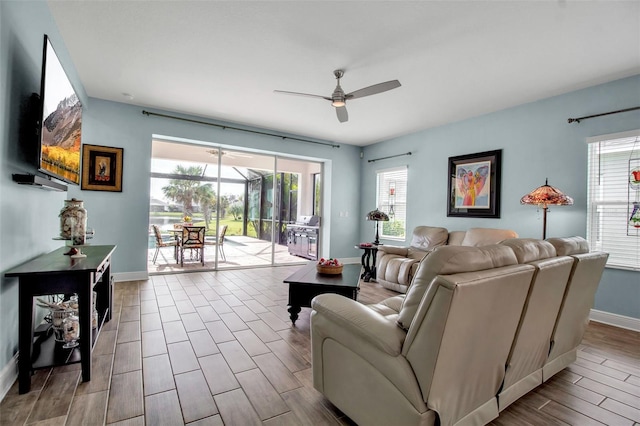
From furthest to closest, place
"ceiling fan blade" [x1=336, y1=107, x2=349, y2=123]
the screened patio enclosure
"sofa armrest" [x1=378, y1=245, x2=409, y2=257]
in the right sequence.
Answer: the screened patio enclosure
"sofa armrest" [x1=378, y1=245, x2=409, y2=257]
"ceiling fan blade" [x1=336, y1=107, x2=349, y2=123]

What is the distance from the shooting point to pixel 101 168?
439cm

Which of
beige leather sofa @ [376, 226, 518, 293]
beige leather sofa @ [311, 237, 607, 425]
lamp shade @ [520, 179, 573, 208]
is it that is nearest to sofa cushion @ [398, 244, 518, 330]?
beige leather sofa @ [311, 237, 607, 425]

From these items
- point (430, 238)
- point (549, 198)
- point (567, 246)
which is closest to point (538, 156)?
point (549, 198)

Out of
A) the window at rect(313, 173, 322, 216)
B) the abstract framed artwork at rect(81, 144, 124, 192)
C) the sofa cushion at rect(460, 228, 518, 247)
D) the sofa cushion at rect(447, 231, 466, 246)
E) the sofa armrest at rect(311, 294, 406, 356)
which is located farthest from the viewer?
the window at rect(313, 173, 322, 216)

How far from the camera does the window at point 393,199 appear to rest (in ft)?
Answer: 19.6

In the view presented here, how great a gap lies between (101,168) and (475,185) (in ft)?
18.8

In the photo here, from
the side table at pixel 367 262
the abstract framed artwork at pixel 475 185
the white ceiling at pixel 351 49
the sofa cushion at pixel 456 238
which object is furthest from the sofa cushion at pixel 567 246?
the side table at pixel 367 262

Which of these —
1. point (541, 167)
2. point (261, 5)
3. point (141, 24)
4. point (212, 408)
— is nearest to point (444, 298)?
point (212, 408)

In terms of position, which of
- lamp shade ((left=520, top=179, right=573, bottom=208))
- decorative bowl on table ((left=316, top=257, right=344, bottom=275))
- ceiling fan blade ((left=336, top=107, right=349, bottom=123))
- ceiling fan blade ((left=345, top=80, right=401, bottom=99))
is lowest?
decorative bowl on table ((left=316, top=257, right=344, bottom=275))

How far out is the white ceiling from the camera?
233 cm

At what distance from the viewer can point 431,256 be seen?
4.26 ft

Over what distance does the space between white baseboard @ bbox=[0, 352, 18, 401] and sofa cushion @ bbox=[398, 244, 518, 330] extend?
2.31m

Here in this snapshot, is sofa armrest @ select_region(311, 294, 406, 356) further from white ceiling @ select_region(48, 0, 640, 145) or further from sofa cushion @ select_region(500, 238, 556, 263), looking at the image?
white ceiling @ select_region(48, 0, 640, 145)

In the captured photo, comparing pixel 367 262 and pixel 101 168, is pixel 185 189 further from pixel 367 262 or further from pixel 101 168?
pixel 367 262
